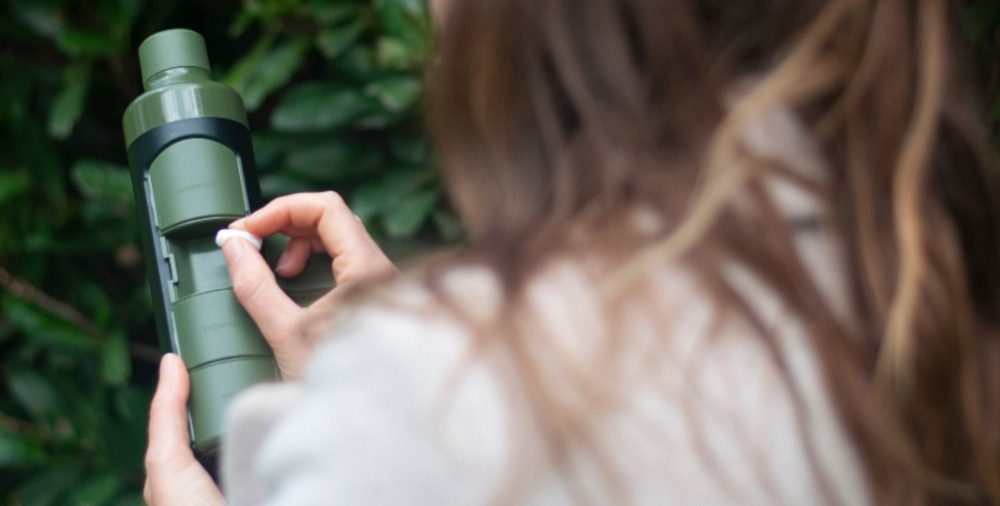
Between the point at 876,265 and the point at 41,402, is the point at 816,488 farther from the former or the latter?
the point at 41,402

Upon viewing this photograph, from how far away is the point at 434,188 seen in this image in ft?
5.25

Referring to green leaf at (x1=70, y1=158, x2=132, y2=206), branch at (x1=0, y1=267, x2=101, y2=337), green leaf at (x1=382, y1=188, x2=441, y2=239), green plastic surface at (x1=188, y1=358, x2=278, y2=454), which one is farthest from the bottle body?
branch at (x1=0, y1=267, x2=101, y2=337)

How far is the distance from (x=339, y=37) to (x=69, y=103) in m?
0.38

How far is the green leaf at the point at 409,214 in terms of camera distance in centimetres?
153

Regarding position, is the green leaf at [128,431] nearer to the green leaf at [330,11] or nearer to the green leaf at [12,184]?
the green leaf at [12,184]

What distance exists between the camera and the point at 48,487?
168 cm

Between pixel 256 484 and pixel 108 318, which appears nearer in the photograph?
pixel 256 484

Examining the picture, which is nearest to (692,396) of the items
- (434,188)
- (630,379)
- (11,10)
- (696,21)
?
(630,379)

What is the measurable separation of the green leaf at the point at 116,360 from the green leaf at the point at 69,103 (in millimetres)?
278

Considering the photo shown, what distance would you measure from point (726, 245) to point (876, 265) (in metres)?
0.07

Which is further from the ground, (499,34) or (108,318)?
(108,318)

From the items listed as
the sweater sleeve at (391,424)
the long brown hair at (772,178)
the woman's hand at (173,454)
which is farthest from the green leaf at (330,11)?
the sweater sleeve at (391,424)

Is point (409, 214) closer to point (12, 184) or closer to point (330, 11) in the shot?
point (330, 11)

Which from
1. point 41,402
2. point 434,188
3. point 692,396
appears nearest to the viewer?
point 692,396
